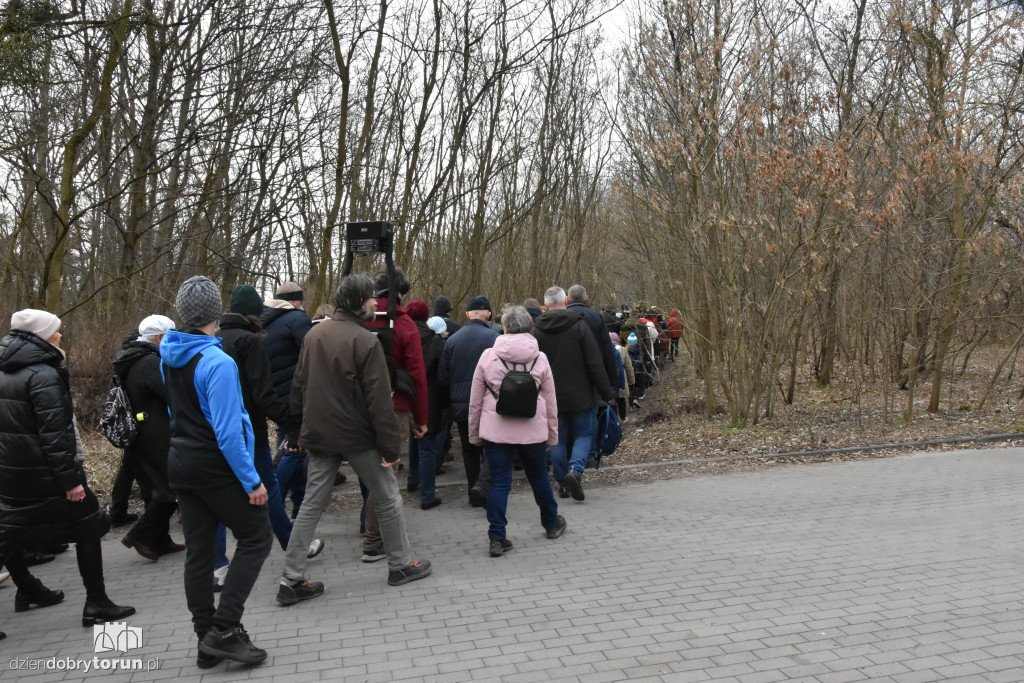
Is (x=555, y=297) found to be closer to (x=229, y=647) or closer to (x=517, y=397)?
(x=517, y=397)

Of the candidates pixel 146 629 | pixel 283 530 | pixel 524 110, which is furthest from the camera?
pixel 524 110

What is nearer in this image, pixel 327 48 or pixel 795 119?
pixel 795 119

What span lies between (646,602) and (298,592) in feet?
7.06

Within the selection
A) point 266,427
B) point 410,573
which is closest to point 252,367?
point 266,427

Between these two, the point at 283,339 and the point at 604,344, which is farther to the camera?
the point at 604,344

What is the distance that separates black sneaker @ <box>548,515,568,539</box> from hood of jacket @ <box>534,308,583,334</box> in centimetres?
188

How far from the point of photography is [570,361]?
7.70 meters

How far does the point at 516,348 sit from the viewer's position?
20.8ft

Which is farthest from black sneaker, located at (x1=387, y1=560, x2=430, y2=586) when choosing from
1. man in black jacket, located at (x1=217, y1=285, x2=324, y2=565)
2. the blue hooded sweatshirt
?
the blue hooded sweatshirt

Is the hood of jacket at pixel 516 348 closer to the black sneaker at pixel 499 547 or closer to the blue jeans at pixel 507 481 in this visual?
the blue jeans at pixel 507 481

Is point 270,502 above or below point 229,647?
above

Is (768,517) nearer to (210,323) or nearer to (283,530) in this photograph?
(283,530)

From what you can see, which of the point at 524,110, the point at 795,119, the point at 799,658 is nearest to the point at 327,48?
the point at 524,110

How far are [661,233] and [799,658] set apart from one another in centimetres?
922
